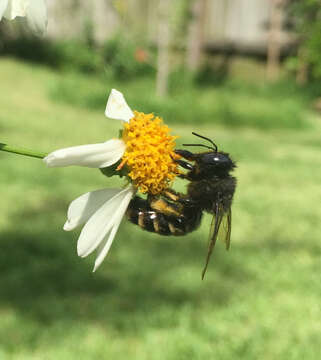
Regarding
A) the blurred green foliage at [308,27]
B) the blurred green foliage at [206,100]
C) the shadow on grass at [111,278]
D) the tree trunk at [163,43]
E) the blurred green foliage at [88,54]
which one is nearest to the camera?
the shadow on grass at [111,278]

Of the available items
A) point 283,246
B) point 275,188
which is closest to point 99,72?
point 275,188

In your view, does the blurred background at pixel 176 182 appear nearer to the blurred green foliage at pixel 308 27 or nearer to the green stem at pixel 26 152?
the blurred green foliage at pixel 308 27

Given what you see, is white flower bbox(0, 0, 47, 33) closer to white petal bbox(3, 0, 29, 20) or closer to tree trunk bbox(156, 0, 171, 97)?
white petal bbox(3, 0, 29, 20)

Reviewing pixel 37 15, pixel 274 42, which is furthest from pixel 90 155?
pixel 274 42

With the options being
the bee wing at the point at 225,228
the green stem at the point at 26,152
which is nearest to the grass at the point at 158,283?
the bee wing at the point at 225,228

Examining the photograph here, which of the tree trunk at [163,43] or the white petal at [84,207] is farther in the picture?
the tree trunk at [163,43]

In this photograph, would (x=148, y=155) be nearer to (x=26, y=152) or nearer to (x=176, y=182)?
(x=26, y=152)

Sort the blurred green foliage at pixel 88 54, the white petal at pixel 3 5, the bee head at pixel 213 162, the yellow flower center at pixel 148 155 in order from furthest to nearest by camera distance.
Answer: the blurred green foliage at pixel 88 54, the bee head at pixel 213 162, the yellow flower center at pixel 148 155, the white petal at pixel 3 5

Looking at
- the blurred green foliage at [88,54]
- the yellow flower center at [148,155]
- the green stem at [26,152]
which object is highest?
the green stem at [26,152]

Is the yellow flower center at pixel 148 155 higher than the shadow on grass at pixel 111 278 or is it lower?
higher
